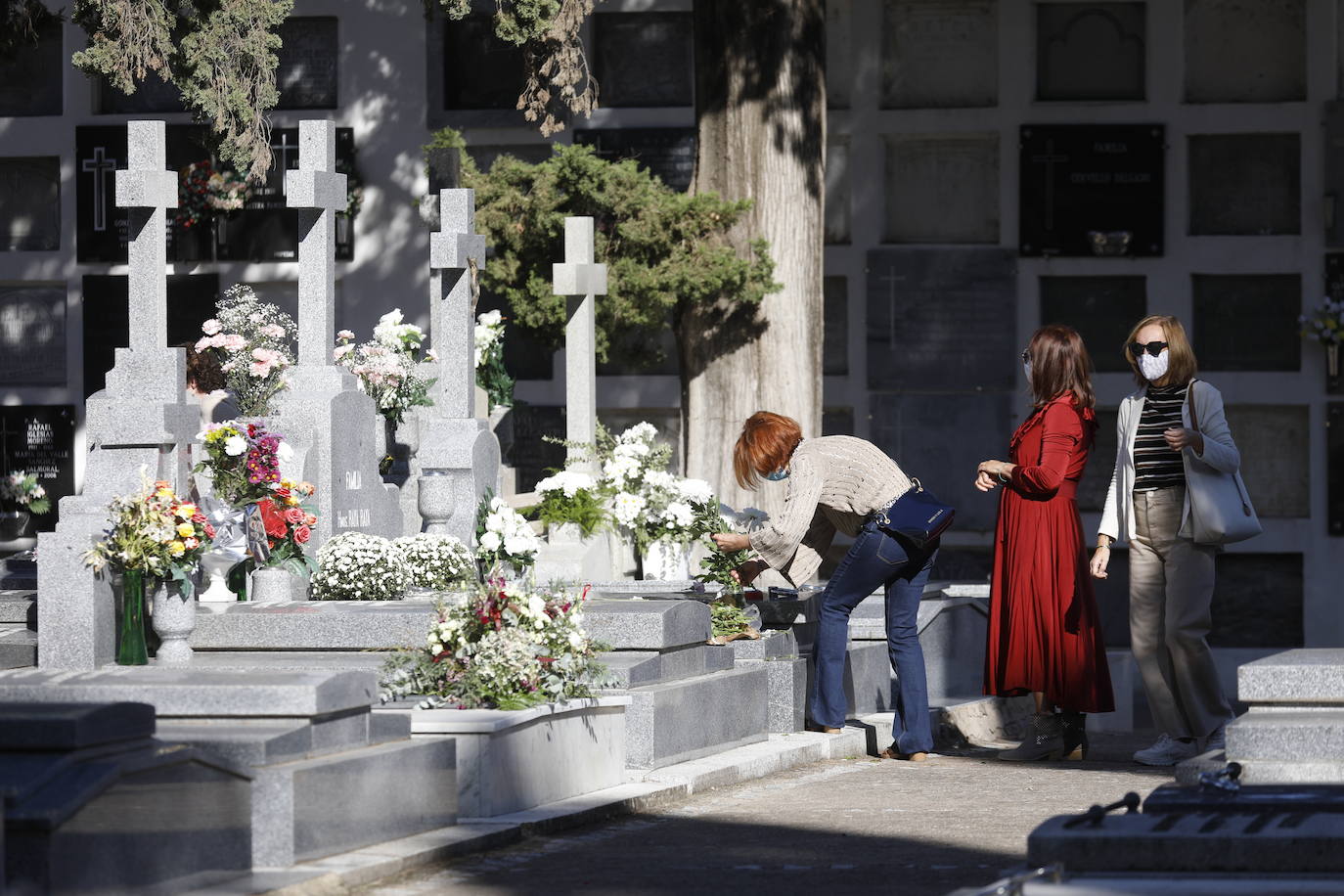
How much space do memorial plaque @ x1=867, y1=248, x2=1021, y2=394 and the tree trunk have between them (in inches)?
88.4

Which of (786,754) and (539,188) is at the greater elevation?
(539,188)

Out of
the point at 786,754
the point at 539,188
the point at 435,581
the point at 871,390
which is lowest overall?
the point at 786,754

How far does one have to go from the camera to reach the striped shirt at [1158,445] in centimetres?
686

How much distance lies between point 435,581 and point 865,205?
5.79 m

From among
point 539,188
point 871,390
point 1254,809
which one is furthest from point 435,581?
point 871,390

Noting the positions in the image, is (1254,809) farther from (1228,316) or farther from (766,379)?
(1228,316)

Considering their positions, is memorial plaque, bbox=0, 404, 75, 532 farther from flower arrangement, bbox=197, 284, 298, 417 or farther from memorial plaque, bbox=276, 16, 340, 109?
flower arrangement, bbox=197, 284, 298, 417

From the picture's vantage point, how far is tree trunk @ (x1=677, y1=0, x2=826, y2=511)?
35.3 ft

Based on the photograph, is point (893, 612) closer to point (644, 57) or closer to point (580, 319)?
point (580, 319)

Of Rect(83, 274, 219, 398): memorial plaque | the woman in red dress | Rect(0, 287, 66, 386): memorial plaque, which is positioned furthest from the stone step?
Rect(0, 287, 66, 386): memorial plaque

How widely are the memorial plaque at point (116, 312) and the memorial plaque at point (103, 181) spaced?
0.18m

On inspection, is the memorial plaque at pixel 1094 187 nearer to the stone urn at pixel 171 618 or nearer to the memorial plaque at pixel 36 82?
the memorial plaque at pixel 36 82

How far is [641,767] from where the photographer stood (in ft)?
21.6

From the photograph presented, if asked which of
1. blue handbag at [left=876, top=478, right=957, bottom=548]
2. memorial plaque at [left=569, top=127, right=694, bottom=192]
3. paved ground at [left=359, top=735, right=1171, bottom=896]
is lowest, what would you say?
paved ground at [left=359, top=735, right=1171, bottom=896]
